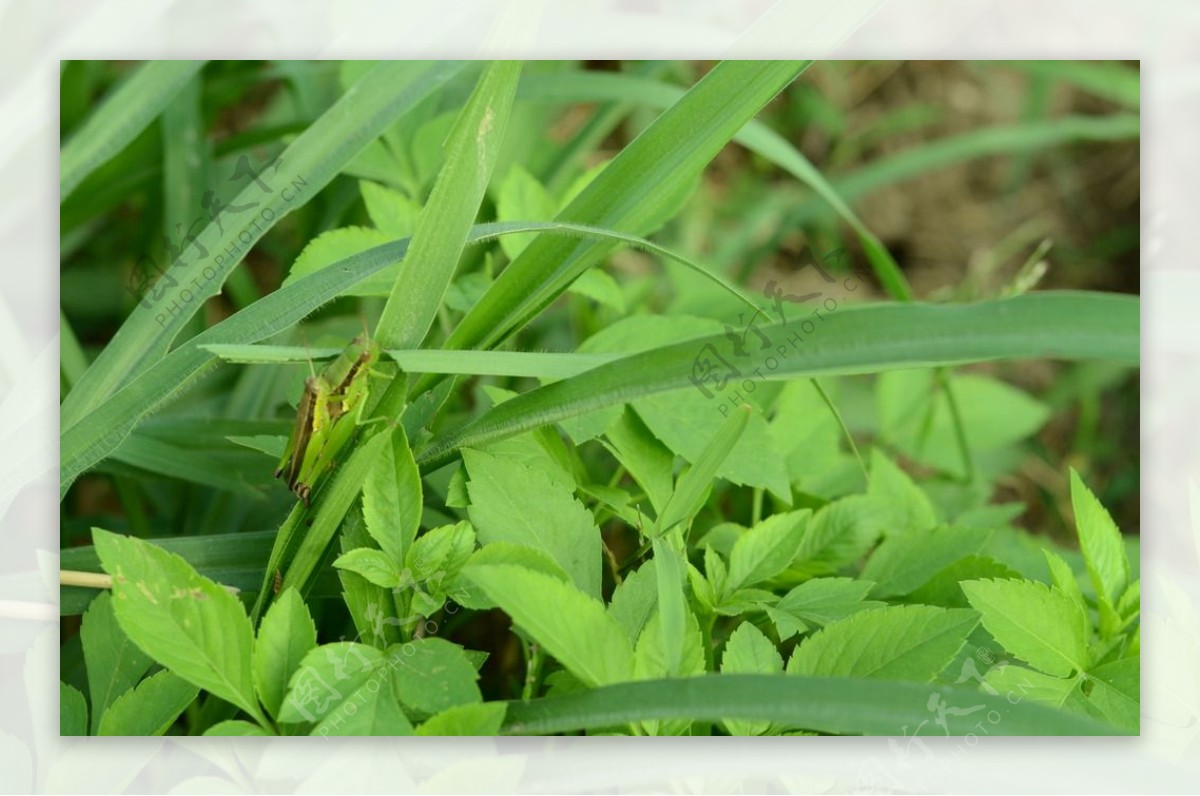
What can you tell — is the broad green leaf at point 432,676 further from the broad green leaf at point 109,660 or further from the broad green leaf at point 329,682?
the broad green leaf at point 109,660

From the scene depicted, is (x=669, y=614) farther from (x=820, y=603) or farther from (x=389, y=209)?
(x=389, y=209)

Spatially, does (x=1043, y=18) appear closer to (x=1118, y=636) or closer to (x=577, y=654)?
(x=1118, y=636)

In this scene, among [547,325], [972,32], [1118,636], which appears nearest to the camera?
[1118,636]

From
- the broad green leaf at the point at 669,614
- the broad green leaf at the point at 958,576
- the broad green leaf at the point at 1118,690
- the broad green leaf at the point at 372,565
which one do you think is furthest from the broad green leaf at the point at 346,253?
the broad green leaf at the point at 1118,690

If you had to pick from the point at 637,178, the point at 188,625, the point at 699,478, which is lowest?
the point at 188,625

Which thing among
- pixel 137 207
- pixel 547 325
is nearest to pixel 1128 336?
pixel 547 325

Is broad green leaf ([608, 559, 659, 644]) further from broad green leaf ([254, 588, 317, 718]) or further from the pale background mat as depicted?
broad green leaf ([254, 588, 317, 718])

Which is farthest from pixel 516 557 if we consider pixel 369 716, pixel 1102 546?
pixel 1102 546
